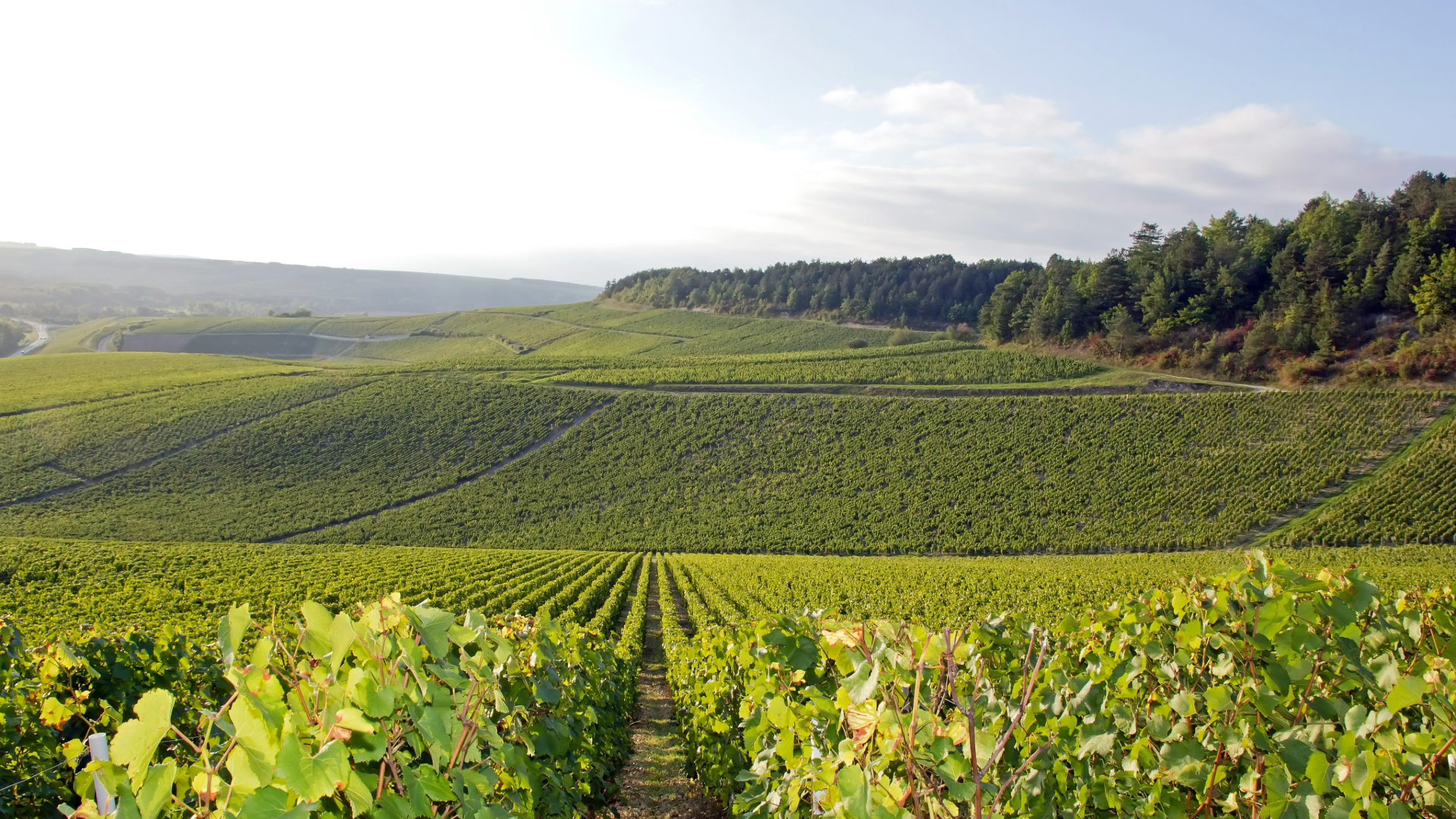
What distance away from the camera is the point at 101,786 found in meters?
1.62

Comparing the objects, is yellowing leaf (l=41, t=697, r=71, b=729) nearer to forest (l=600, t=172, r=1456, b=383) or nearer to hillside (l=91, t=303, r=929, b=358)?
forest (l=600, t=172, r=1456, b=383)

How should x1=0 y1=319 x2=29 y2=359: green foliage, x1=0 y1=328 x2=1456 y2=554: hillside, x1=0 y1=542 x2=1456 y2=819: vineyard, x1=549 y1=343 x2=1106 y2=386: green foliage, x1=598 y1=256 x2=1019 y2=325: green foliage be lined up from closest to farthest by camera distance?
x1=0 y1=542 x2=1456 y2=819: vineyard, x1=0 y1=328 x2=1456 y2=554: hillside, x1=549 y1=343 x2=1106 y2=386: green foliage, x1=598 y1=256 x2=1019 y2=325: green foliage, x1=0 y1=319 x2=29 y2=359: green foliage

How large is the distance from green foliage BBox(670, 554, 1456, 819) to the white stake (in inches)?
65.2

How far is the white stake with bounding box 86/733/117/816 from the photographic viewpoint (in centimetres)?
161

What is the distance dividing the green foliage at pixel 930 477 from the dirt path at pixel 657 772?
75.3 feet

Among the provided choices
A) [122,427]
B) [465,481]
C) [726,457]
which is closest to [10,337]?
[122,427]

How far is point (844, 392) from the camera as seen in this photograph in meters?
50.7

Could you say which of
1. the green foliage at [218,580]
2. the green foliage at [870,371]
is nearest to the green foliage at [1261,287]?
the green foliage at [870,371]

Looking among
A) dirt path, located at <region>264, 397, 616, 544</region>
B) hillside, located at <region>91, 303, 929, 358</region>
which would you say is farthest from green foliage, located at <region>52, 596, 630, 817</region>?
hillside, located at <region>91, 303, 929, 358</region>

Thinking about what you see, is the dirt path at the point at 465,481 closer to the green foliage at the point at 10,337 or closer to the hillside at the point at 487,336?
the hillside at the point at 487,336

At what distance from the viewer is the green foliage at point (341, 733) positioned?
4.89ft

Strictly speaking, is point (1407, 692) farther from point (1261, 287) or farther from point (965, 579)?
point (1261, 287)

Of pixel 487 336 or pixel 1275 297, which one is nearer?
pixel 1275 297

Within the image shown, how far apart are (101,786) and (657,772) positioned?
→ 28.8 ft
